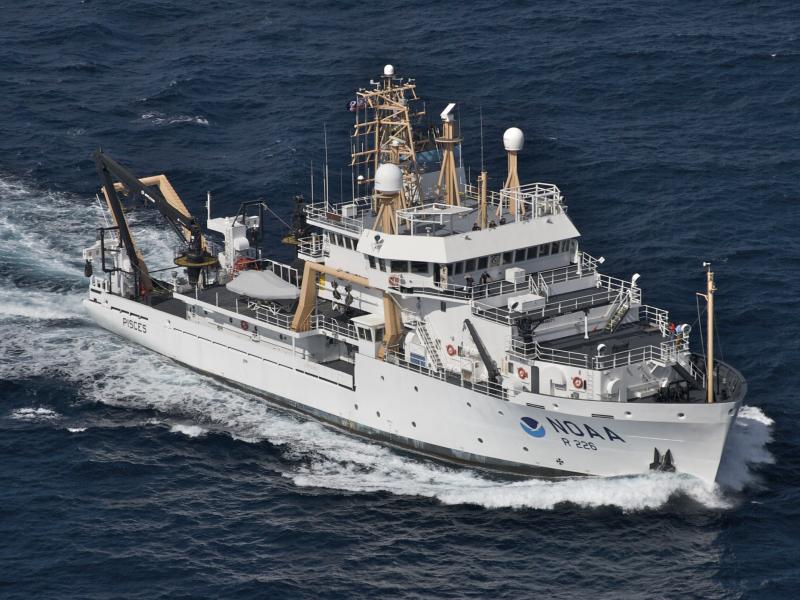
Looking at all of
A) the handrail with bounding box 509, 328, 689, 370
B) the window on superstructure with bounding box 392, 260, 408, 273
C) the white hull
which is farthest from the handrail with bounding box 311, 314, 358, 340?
the handrail with bounding box 509, 328, 689, 370

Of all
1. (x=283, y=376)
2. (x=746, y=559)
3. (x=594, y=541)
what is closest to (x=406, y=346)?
(x=283, y=376)

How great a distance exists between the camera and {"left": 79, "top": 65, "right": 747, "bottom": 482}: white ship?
6047cm

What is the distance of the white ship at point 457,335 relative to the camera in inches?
2381

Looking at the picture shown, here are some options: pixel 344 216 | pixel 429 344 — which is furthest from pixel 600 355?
pixel 344 216

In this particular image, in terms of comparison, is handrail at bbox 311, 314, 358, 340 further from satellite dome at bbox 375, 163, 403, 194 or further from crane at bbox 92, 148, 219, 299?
crane at bbox 92, 148, 219, 299

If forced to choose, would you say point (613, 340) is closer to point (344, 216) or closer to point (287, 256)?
point (344, 216)

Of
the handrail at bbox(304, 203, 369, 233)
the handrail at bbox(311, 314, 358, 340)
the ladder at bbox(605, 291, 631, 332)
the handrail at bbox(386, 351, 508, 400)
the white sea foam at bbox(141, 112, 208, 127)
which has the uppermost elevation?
the white sea foam at bbox(141, 112, 208, 127)

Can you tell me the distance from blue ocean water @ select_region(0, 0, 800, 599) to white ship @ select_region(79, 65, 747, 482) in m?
1.44

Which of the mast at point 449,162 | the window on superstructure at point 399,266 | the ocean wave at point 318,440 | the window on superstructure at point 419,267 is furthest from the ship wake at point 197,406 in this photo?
the mast at point 449,162

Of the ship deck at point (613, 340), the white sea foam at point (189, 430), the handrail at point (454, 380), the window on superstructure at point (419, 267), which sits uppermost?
the window on superstructure at point (419, 267)

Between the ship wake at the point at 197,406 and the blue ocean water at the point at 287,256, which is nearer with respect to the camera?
the blue ocean water at the point at 287,256

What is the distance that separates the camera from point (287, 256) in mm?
81688

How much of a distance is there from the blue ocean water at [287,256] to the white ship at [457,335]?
144cm

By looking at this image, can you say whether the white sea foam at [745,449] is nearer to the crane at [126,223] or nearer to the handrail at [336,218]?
the handrail at [336,218]
